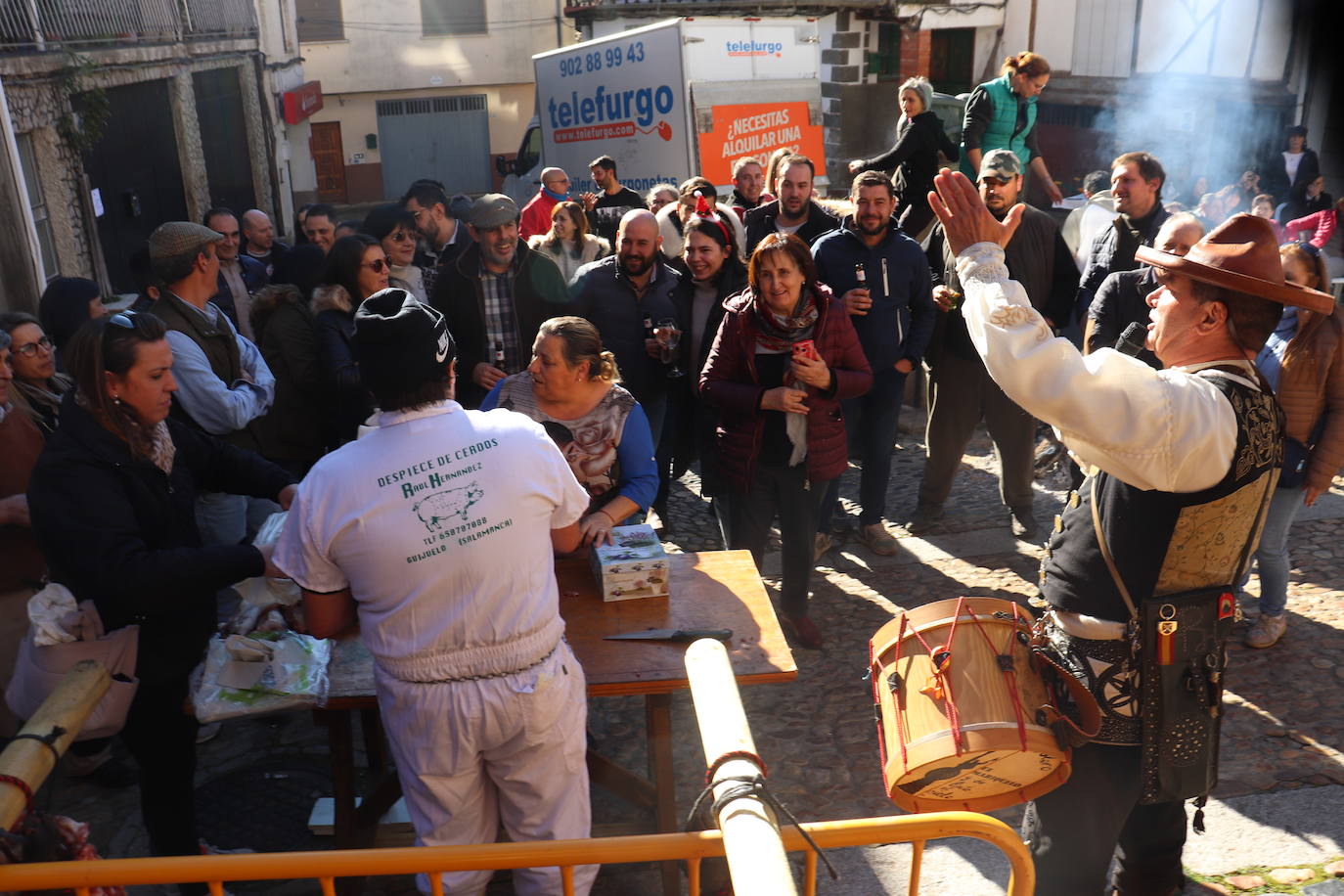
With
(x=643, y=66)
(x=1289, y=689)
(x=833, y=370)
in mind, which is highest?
(x=643, y=66)

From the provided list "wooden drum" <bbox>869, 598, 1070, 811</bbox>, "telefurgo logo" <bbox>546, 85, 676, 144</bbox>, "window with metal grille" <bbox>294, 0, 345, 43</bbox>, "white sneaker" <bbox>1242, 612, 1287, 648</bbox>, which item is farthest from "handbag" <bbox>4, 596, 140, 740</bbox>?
"window with metal grille" <bbox>294, 0, 345, 43</bbox>

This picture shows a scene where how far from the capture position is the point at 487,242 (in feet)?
19.4

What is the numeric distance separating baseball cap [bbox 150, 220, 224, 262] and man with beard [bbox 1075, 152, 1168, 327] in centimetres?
451

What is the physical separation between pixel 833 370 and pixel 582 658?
2179mm

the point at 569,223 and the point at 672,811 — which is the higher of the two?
the point at 569,223

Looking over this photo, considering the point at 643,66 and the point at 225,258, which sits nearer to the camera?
the point at 225,258

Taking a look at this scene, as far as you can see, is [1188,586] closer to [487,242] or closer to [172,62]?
[487,242]

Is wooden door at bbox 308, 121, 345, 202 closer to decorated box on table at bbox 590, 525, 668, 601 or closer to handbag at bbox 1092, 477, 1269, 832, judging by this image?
decorated box on table at bbox 590, 525, 668, 601

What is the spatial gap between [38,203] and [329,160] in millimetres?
24912

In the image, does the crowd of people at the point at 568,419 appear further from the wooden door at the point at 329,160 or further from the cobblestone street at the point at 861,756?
the wooden door at the point at 329,160

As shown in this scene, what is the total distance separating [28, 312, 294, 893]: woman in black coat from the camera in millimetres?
3064

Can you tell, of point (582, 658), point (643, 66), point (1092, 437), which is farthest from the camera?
point (643, 66)

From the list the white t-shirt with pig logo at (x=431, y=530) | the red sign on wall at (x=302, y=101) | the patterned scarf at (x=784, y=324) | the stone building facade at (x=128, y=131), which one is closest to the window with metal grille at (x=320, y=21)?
the red sign on wall at (x=302, y=101)

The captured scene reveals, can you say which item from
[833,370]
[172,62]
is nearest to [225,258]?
[833,370]
